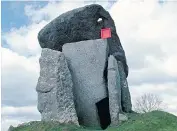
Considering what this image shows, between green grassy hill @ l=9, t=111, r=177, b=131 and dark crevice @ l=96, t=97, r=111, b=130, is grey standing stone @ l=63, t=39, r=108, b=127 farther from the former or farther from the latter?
green grassy hill @ l=9, t=111, r=177, b=131

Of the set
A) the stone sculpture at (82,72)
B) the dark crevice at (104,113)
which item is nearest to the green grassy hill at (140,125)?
the stone sculpture at (82,72)

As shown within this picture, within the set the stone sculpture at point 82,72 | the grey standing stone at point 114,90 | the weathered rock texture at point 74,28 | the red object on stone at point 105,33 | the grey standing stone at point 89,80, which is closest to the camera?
the stone sculpture at point 82,72

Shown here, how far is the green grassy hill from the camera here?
47.0 feet

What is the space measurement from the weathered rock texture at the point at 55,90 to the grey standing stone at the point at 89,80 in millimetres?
836

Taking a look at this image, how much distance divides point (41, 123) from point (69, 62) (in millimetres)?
2833

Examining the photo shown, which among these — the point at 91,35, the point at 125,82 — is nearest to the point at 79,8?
the point at 91,35

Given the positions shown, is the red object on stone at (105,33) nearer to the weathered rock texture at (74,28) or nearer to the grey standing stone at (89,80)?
the grey standing stone at (89,80)

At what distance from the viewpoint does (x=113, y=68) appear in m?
16.3

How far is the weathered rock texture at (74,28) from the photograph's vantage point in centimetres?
1730

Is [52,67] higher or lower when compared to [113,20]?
lower

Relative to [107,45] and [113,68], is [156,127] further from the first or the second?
[107,45]

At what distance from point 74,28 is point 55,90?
3105 mm

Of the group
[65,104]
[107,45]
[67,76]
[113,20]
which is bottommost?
[65,104]

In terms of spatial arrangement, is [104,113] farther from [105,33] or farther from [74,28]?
[74,28]
